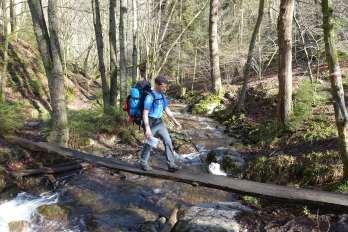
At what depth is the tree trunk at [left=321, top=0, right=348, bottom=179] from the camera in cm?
831

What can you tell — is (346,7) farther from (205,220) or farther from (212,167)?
(205,220)

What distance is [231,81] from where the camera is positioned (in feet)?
102

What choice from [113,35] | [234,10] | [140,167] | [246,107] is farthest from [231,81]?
[140,167]

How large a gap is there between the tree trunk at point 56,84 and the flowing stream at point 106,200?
5.15 feet

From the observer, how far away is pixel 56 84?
12758 mm

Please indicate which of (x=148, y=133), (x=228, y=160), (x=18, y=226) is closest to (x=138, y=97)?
(x=148, y=133)

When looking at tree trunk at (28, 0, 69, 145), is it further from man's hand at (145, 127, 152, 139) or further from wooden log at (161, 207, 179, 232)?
wooden log at (161, 207, 179, 232)

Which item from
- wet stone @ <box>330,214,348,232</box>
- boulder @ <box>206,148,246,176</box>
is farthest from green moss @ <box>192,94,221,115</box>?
wet stone @ <box>330,214,348,232</box>

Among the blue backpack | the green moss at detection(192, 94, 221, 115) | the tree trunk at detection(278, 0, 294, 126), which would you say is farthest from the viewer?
the green moss at detection(192, 94, 221, 115)

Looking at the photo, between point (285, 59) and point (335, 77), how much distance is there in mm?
6075

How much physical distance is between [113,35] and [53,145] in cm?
665

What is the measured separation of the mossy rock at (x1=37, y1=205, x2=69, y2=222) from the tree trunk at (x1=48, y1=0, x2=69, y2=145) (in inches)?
139

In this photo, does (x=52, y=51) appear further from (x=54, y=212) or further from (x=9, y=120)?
(x=54, y=212)

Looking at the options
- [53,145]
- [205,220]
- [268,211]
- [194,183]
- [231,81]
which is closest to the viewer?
[205,220]
